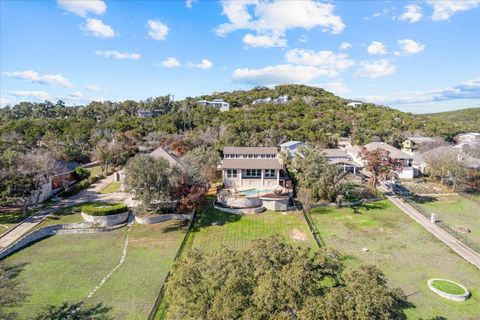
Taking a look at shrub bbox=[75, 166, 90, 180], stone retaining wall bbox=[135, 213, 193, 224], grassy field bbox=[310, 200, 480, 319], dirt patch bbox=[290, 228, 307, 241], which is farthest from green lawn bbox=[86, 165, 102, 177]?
grassy field bbox=[310, 200, 480, 319]

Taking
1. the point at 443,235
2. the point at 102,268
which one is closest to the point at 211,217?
the point at 102,268

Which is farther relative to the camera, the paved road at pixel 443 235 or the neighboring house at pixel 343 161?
the neighboring house at pixel 343 161

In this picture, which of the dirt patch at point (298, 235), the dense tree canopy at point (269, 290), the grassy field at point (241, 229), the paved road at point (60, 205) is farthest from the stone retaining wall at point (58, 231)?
the dense tree canopy at point (269, 290)

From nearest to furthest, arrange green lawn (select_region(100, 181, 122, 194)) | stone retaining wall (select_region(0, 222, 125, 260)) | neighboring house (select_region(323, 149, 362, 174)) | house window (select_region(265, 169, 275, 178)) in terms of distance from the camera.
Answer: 1. stone retaining wall (select_region(0, 222, 125, 260))
2. green lawn (select_region(100, 181, 122, 194))
3. house window (select_region(265, 169, 275, 178))
4. neighboring house (select_region(323, 149, 362, 174))

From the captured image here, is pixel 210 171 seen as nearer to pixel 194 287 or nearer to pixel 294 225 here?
pixel 294 225

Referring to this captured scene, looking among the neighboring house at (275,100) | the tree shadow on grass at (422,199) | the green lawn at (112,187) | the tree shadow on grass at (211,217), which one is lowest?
the tree shadow on grass at (211,217)

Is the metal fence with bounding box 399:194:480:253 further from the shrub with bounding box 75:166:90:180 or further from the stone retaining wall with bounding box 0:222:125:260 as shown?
the shrub with bounding box 75:166:90:180

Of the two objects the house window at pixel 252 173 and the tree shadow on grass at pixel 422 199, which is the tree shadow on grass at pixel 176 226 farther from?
the tree shadow on grass at pixel 422 199
